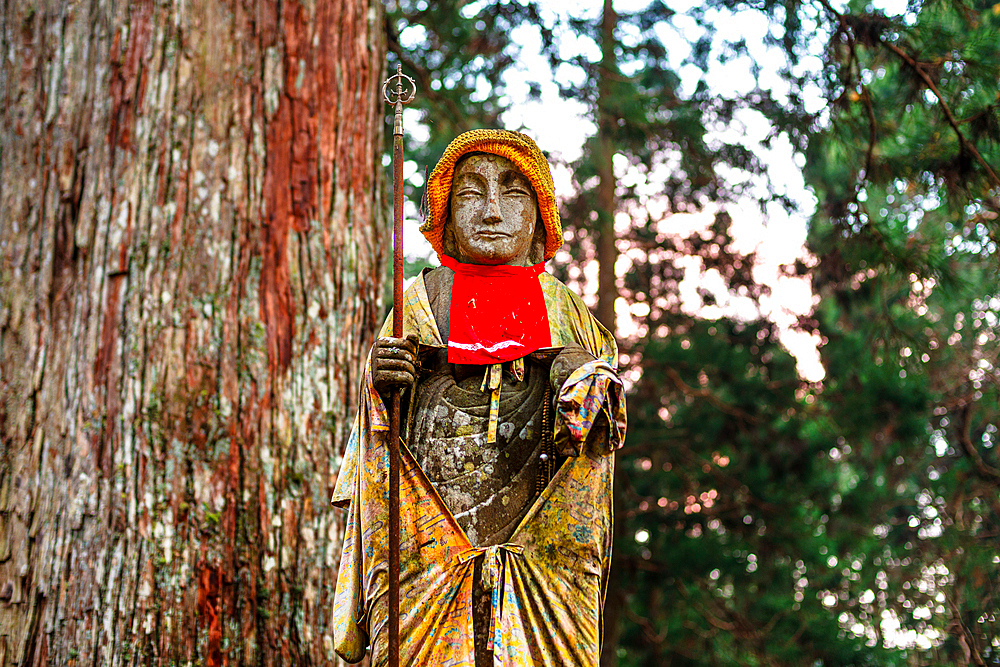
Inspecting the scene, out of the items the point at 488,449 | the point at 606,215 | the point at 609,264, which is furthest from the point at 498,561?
the point at 609,264

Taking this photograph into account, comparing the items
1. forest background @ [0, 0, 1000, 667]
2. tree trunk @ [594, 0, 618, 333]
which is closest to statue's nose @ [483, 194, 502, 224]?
forest background @ [0, 0, 1000, 667]

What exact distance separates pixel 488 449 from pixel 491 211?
2.59 ft

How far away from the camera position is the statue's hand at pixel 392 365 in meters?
2.82

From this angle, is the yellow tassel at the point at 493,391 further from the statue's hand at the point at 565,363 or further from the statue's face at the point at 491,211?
the statue's face at the point at 491,211

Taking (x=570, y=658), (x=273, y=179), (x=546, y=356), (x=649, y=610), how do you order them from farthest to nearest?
(x=649, y=610), (x=273, y=179), (x=546, y=356), (x=570, y=658)

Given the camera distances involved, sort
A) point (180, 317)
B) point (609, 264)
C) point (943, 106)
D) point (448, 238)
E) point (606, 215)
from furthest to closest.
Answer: point (609, 264)
point (606, 215)
point (943, 106)
point (180, 317)
point (448, 238)

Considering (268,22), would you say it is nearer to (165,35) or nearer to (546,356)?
(165,35)

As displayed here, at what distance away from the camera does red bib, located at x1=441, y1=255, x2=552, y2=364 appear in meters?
3.00

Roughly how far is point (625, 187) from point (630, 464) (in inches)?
140

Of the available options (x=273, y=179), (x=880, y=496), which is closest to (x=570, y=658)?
(x=273, y=179)

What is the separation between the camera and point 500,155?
3.14 meters

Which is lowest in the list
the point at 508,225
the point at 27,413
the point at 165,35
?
the point at 27,413

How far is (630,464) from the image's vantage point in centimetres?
1199

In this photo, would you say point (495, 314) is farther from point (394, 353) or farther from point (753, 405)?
point (753, 405)
